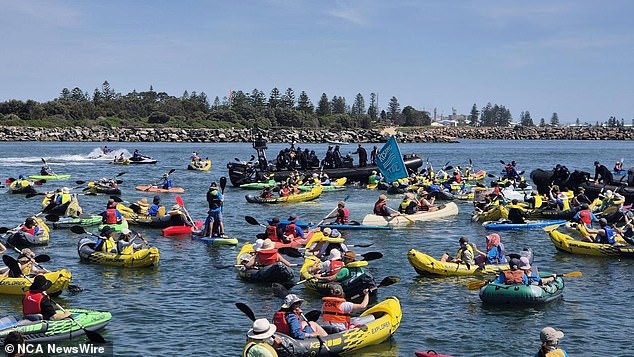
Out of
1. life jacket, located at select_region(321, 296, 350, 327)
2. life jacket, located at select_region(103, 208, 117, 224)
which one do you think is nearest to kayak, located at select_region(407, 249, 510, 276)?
life jacket, located at select_region(321, 296, 350, 327)

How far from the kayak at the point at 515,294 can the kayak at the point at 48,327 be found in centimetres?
989

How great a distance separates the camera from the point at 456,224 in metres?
36.1

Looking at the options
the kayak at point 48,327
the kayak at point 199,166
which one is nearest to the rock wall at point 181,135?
the kayak at point 199,166

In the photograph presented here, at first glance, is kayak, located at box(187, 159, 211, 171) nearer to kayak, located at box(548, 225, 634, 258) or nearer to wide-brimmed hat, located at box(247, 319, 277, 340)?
kayak, located at box(548, 225, 634, 258)

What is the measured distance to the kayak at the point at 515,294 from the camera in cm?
2009

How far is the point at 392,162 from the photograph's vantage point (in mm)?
41312

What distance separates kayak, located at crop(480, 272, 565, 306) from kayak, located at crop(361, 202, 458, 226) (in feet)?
43.8

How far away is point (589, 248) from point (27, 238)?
20102 mm

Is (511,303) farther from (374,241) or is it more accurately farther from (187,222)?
(187,222)

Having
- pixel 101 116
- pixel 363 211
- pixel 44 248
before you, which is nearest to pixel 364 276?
pixel 44 248

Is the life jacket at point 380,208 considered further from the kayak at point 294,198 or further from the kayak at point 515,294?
the kayak at point 515,294

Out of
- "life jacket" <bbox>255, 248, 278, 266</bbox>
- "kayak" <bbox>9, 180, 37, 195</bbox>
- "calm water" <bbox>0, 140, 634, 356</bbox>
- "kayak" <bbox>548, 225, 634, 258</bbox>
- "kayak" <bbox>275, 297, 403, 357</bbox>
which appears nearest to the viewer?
"kayak" <bbox>275, 297, 403, 357</bbox>

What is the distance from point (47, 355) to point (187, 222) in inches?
650

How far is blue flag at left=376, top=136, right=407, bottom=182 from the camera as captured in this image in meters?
40.9
